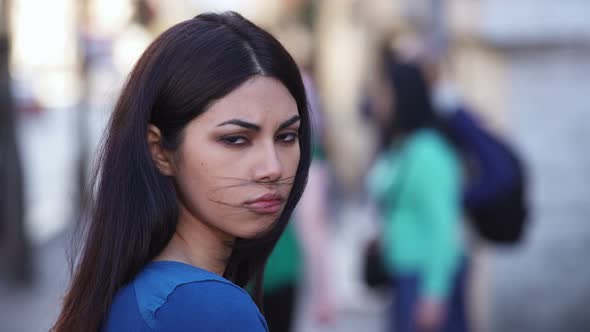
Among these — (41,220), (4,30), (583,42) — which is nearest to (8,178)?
(4,30)

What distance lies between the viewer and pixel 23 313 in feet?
30.1

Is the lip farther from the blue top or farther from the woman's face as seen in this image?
the blue top

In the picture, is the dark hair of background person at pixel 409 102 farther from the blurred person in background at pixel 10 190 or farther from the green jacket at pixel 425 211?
the blurred person in background at pixel 10 190

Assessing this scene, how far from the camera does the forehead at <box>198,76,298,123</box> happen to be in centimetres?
196

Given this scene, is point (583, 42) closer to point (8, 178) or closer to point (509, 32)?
point (509, 32)

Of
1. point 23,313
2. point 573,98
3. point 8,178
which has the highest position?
point 573,98

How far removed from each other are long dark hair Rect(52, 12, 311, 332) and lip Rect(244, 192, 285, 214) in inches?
5.4

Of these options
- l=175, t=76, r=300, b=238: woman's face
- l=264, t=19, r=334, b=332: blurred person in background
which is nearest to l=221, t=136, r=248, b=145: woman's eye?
l=175, t=76, r=300, b=238: woman's face

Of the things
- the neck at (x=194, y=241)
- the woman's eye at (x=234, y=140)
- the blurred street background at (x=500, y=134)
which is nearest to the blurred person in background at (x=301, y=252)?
the blurred street background at (x=500, y=134)

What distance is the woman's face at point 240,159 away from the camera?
1.97m

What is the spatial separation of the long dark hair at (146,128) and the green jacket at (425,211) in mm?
2904

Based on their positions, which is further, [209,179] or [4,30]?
[4,30]

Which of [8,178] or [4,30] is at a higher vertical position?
[4,30]

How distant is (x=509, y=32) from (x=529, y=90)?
368mm
